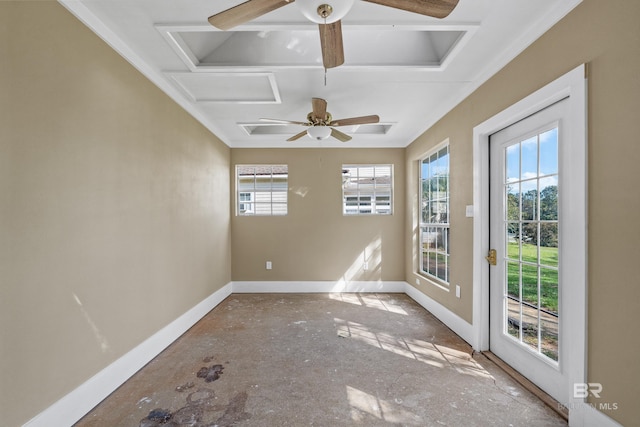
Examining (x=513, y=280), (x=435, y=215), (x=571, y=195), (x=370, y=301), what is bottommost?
(x=370, y=301)

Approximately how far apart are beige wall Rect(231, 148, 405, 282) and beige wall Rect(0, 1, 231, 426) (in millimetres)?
2110

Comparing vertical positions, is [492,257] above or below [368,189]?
below

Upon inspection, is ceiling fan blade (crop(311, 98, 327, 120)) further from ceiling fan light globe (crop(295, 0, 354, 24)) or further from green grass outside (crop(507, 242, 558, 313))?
green grass outside (crop(507, 242, 558, 313))

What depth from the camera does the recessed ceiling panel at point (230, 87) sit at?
106 inches

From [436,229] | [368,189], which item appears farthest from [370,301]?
[368,189]

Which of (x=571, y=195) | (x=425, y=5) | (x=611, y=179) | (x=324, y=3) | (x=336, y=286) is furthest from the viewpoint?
(x=336, y=286)

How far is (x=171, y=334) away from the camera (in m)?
2.89

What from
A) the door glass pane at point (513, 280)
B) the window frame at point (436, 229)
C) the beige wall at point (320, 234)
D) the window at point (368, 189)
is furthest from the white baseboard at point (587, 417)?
the window at point (368, 189)

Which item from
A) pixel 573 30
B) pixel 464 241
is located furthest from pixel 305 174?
pixel 573 30

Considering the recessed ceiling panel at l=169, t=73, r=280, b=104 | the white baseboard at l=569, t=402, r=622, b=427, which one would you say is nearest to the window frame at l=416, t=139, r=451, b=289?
the white baseboard at l=569, t=402, r=622, b=427

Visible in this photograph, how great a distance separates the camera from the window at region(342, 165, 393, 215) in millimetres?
4969

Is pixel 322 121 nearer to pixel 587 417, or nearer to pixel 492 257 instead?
pixel 492 257

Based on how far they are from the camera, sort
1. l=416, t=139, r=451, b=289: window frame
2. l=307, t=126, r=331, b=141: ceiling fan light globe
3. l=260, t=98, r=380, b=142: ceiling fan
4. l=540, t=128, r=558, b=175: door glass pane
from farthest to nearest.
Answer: l=416, t=139, r=451, b=289: window frame, l=307, t=126, r=331, b=141: ceiling fan light globe, l=260, t=98, r=380, b=142: ceiling fan, l=540, t=128, r=558, b=175: door glass pane

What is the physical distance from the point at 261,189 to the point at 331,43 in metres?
3.73
